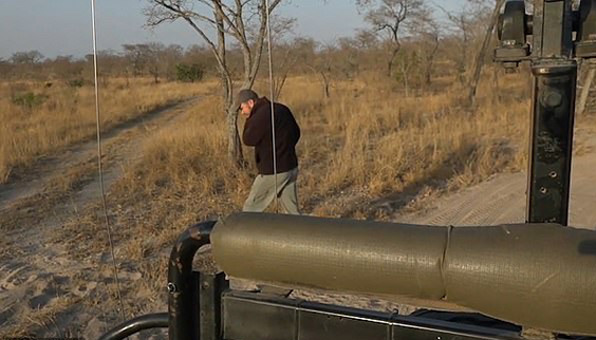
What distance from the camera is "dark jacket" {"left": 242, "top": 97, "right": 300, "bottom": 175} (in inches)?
225

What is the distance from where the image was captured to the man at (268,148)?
5727 millimetres

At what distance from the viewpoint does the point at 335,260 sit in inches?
52.2

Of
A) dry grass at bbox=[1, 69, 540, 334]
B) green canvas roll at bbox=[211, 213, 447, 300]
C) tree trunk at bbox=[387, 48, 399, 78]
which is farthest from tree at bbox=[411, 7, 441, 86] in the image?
green canvas roll at bbox=[211, 213, 447, 300]

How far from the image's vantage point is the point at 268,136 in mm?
5727

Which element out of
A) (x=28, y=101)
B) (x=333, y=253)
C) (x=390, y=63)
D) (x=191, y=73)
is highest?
(x=390, y=63)

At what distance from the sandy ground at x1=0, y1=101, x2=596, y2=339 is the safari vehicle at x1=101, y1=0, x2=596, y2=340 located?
1.03 meters

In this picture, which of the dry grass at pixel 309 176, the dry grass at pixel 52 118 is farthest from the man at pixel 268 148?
the dry grass at pixel 52 118

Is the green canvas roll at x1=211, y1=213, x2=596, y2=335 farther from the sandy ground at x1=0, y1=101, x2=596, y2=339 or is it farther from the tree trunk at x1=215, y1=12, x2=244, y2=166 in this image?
the tree trunk at x1=215, y1=12, x2=244, y2=166

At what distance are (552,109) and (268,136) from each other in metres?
4.43

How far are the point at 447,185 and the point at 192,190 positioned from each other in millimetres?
3307

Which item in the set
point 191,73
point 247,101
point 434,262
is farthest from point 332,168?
point 191,73

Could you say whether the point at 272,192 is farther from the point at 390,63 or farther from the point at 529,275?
the point at 390,63

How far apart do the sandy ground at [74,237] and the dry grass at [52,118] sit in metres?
0.49

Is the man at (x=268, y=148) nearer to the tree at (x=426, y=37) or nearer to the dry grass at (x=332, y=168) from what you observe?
the dry grass at (x=332, y=168)
